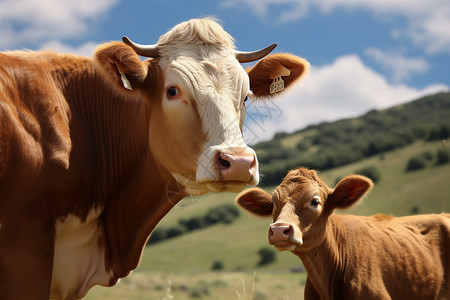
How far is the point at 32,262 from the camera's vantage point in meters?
4.23

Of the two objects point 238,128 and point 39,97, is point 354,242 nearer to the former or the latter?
point 238,128

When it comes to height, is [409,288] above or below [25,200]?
below

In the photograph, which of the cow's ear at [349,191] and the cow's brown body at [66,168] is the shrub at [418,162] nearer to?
the cow's ear at [349,191]

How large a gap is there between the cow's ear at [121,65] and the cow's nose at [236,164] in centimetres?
120

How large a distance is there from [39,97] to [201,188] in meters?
1.60

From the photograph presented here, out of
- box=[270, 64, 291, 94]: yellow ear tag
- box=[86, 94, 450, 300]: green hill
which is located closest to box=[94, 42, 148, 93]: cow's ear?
box=[270, 64, 291, 94]: yellow ear tag

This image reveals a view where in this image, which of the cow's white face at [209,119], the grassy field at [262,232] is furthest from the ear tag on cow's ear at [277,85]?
the grassy field at [262,232]

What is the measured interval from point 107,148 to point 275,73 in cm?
198

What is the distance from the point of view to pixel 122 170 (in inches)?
206

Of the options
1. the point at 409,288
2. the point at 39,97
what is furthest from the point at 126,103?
the point at 409,288

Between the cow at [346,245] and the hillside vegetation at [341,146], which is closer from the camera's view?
the cow at [346,245]

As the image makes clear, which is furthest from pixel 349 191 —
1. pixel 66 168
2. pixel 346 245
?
pixel 66 168

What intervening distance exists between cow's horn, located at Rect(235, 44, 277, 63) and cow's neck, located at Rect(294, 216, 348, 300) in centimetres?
317

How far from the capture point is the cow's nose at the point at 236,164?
4219 millimetres
